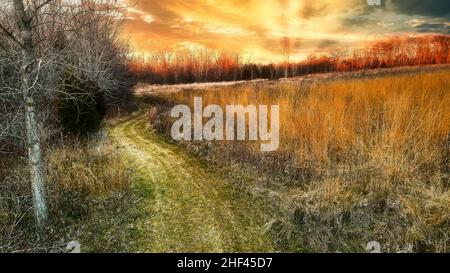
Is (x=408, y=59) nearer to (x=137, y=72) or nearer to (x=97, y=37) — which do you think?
(x=97, y=37)

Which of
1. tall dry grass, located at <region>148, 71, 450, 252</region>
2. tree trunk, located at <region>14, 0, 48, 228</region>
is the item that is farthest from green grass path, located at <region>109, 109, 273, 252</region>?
tree trunk, located at <region>14, 0, 48, 228</region>

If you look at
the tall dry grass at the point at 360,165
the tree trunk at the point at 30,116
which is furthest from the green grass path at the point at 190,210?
the tree trunk at the point at 30,116

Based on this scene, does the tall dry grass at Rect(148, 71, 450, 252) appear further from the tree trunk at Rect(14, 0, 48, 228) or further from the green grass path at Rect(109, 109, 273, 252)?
the tree trunk at Rect(14, 0, 48, 228)

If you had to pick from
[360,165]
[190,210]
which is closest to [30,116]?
[190,210]

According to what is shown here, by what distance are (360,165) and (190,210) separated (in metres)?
2.96

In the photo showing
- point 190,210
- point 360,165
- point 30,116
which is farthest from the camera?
point 360,165

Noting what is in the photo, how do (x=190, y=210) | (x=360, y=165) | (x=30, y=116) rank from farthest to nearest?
1. (x=360, y=165)
2. (x=190, y=210)
3. (x=30, y=116)

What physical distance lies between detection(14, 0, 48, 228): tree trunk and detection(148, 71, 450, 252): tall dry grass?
133 inches

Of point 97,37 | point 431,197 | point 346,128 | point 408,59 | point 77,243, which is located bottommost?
point 77,243

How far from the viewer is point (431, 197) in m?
5.04

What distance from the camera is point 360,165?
20.3ft

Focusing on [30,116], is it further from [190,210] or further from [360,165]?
[360,165]

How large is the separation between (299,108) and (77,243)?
5.39m

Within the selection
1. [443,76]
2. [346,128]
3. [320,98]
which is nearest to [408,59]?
[443,76]
